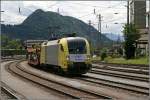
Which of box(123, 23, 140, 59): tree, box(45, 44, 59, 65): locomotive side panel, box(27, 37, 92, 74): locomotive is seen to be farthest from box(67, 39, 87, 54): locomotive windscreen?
box(123, 23, 140, 59): tree

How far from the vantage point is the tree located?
62750 millimetres

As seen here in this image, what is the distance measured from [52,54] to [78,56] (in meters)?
5.01

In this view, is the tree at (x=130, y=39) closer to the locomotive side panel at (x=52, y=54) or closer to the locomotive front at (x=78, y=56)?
the locomotive side panel at (x=52, y=54)

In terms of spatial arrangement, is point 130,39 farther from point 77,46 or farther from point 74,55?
point 74,55

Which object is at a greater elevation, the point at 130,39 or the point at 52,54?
the point at 130,39

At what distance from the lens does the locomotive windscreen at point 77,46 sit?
29.6m

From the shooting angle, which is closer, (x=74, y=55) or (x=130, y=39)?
(x=74, y=55)

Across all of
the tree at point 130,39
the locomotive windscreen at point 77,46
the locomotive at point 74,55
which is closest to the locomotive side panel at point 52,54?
the locomotive at point 74,55

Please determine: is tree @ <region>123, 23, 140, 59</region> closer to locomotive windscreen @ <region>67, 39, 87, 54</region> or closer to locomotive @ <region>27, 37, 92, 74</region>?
locomotive @ <region>27, 37, 92, 74</region>

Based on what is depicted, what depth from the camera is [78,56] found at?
96.6 feet

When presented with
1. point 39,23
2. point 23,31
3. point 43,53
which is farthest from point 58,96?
point 39,23

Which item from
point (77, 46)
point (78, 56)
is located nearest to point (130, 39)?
point (77, 46)

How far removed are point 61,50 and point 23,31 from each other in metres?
125

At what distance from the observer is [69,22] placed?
18988 centimetres
